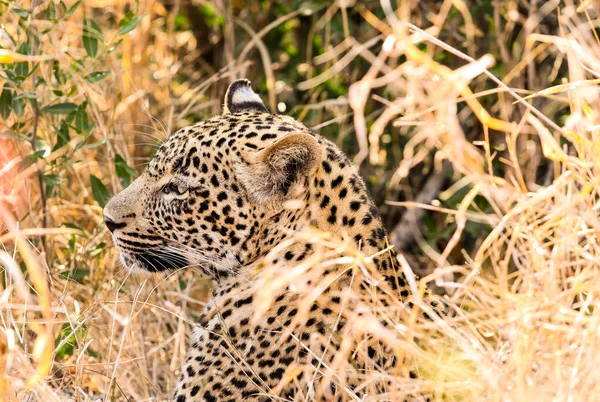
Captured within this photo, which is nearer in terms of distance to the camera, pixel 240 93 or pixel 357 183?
pixel 357 183

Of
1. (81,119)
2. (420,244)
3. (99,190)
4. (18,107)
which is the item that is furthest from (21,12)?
(420,244)

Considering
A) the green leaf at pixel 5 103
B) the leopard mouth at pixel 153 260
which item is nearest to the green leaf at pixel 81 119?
the green leaf at pixel 5 103

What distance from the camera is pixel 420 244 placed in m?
6.07

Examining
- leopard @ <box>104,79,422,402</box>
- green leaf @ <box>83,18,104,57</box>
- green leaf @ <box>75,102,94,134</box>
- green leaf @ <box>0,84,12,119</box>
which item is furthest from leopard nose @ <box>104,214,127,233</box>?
green leaf @ <box>83,18,104,57</box>

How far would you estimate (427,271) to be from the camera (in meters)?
6.36

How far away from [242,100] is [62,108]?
94 cm

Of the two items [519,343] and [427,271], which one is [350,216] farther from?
[427,271]

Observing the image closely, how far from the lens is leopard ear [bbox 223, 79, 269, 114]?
4309 mm

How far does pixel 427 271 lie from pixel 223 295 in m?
2.70

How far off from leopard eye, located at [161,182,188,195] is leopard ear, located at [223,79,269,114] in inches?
18.9

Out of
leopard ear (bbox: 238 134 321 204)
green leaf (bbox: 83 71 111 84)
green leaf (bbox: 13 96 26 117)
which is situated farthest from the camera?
green leaf (bbox: 83 71 111 84)

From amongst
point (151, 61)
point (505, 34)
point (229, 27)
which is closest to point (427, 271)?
point (505, 34)

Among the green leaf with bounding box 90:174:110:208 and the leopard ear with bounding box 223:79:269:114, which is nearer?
the leopard ear with bounding box 223:79:269:114

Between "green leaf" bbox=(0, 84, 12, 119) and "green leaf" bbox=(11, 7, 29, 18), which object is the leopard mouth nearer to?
"green leaf" bbox=(0, 84, 12, 119)
